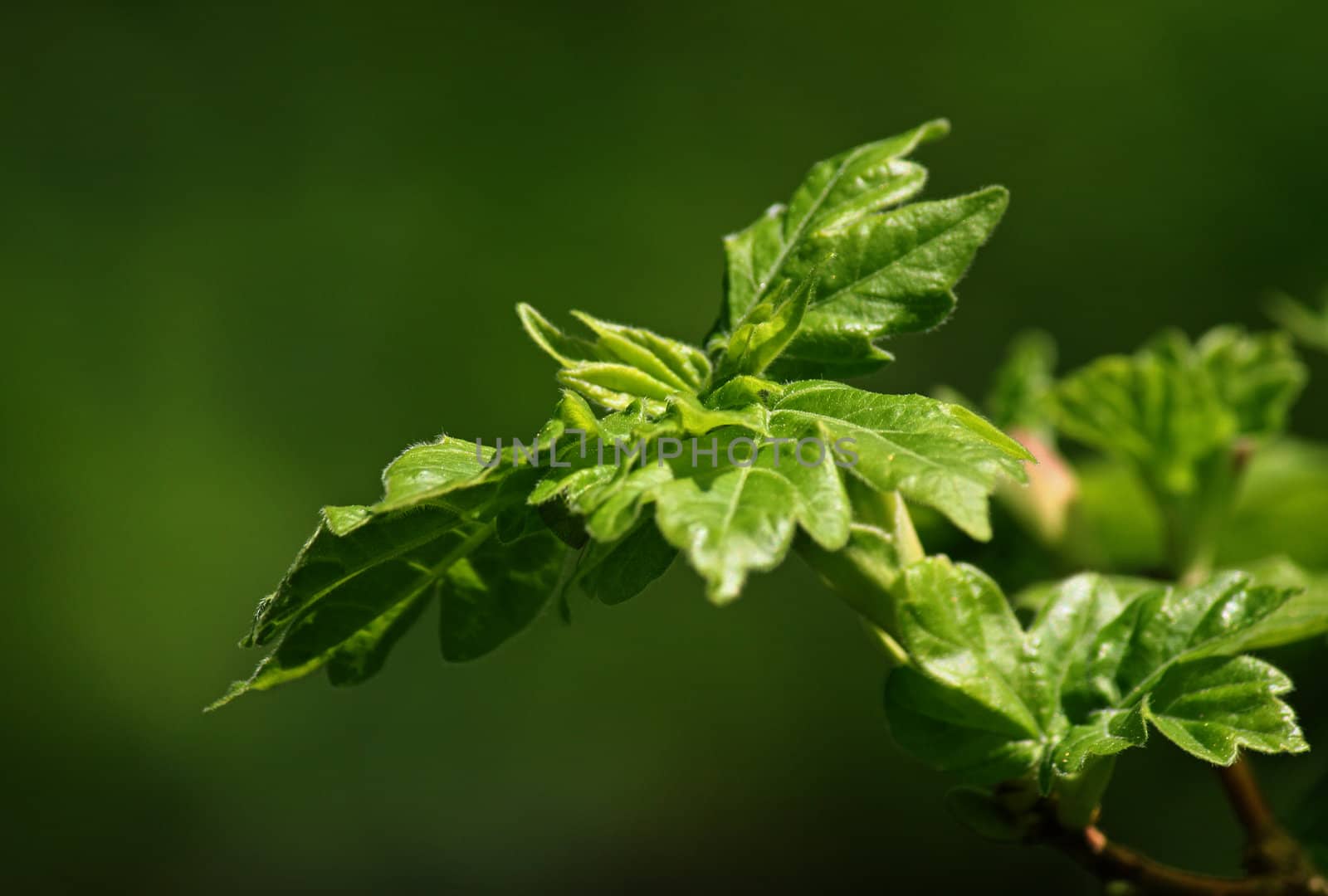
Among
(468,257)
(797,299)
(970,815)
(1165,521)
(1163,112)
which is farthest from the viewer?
(468,257)

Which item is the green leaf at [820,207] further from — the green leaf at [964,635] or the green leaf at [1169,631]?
the green leaf at [1169,631]

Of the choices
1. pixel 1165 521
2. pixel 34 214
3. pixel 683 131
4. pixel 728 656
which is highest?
pixel 34 214

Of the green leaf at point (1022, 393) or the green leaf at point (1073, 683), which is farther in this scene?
the green leaf at point (1022, 393)

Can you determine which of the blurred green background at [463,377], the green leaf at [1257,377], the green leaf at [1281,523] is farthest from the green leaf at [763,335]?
the blurred green background at [463,377]

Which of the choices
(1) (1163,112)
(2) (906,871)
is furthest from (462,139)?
(2) (906,871)

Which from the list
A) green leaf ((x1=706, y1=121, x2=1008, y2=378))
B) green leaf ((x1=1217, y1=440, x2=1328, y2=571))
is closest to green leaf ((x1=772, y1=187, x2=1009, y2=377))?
green leaf ((x1=706, y1=121, x2=1008, y2=378))

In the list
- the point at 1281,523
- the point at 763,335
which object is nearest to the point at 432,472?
the point at 763,335

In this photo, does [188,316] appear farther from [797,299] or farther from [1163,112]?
[797,299]

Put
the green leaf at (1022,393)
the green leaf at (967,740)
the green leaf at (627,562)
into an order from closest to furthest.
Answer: the green leaf at (627,562) → the green leaf at (967,740) → the green leaf at (1022,393)
